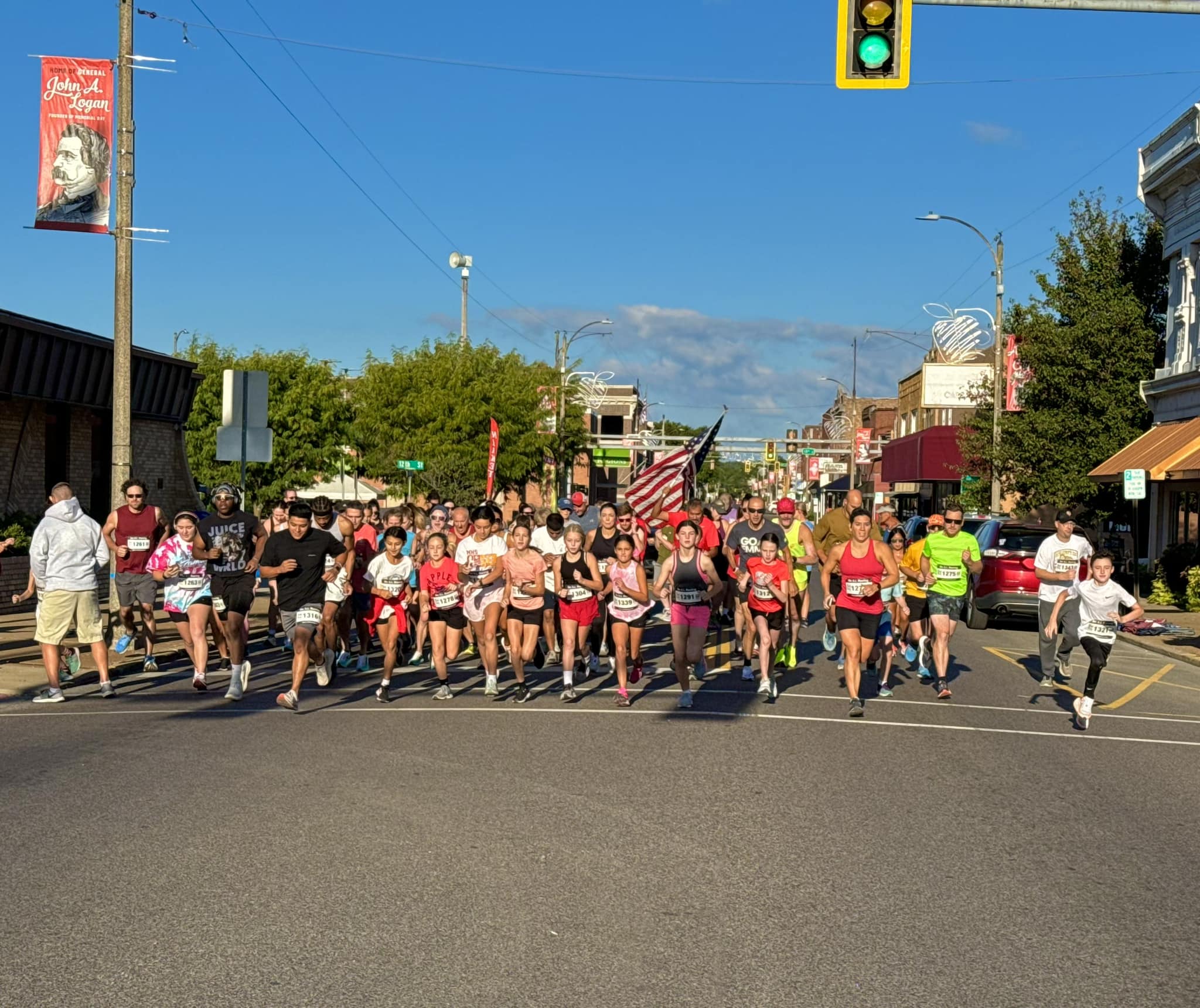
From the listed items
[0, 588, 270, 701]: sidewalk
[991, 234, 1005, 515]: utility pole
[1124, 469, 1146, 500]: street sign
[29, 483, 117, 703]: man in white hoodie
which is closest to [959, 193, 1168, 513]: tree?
[991, 234, 1005, 515]: utility pole

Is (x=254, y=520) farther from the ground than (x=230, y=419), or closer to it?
closer to it

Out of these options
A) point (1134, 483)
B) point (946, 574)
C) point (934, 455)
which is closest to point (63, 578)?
point (946, 574)

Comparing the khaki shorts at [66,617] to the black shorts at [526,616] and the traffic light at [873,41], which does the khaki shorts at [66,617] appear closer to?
the black shorts at [526,616]

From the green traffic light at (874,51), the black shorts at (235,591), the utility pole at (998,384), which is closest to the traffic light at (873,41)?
the green traffic light at (874,51)

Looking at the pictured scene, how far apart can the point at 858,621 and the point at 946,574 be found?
2171 millimetres

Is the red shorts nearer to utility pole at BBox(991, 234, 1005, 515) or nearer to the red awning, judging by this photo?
utility pole at BBox(991, 234, 1005, 515)

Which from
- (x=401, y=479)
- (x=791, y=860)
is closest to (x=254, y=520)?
(x=791, y=860)

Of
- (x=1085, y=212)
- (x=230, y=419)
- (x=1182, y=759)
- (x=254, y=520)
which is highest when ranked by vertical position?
(x=1085, y=212)

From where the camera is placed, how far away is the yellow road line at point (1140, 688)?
14289 millimetres

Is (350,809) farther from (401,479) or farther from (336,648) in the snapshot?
(401,479)

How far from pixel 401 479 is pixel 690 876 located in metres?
42.8

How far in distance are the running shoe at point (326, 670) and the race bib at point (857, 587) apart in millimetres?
5174

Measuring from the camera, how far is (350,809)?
8211 mm

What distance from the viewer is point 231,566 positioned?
43.8 feet
